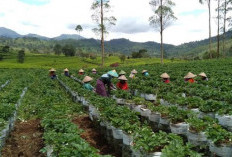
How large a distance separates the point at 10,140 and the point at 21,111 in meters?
4.14

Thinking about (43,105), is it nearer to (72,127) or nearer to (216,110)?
(72,127)

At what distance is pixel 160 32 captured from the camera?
40.1m

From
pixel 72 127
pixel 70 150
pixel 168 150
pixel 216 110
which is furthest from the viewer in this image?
pixel 216 110

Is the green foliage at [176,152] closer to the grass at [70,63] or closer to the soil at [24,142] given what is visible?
the soil at [24,142]

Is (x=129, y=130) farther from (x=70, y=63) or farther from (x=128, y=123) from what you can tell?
(x=70, y=63)

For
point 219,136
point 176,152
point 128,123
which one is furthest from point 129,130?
point 219,136

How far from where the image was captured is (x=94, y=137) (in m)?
7.82

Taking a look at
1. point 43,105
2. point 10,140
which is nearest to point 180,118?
point 10,140

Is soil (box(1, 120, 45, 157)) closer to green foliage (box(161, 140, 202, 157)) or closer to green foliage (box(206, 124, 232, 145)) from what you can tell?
green foliage (box(161, 140, 202, 157))

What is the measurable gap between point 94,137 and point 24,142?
213 cm

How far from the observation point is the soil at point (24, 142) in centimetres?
675

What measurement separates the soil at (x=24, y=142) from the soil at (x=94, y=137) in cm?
141

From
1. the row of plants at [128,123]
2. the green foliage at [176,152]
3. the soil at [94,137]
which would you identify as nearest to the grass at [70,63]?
the soil at [94,137]

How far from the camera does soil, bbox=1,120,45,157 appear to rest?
22.1 ft
